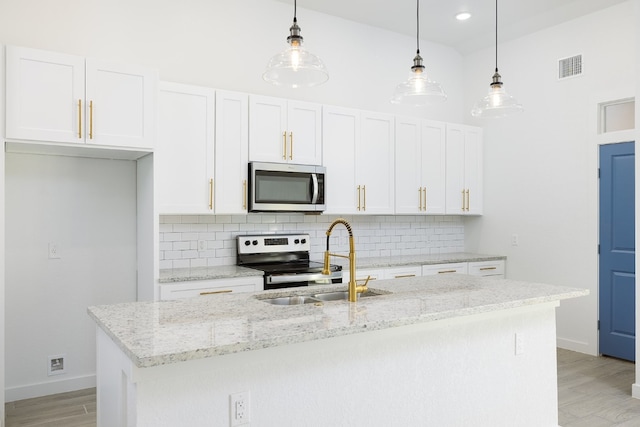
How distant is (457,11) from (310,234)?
263 centimetres

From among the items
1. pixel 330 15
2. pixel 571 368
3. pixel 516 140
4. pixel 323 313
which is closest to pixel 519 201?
pixel 516 140

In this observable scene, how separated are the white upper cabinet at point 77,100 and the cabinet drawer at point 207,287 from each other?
104 centimetres

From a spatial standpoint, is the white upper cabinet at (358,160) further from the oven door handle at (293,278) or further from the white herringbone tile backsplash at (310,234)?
the oven door handle at (293,278)

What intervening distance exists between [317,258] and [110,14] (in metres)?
2.78

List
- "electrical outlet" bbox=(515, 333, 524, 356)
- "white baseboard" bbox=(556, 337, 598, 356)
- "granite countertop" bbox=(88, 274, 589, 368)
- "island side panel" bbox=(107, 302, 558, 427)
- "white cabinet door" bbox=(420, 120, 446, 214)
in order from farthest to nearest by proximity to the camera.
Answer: "white cabinet door" bbox=(420, 120, 446, 214) → "white baseboard" bbox=(556, 337, 598, 356) → "electrical outlet" bbox=(515, 333, 524, 356) → "island side panel" bbox=(107, 302, 558, 427) → "granite countertop" bbox=(88, 274, 589, 368)

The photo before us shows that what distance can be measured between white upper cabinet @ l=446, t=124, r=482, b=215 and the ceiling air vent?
107cm

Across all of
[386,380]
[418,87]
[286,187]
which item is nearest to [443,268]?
[286,187]

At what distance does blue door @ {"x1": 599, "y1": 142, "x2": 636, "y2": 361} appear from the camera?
14.9 feet

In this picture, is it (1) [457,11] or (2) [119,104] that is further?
(1) [457,11]

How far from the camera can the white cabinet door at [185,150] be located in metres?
3.77

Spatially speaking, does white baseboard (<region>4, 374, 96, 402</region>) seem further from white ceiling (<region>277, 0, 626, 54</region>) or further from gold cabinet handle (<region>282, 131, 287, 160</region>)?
white ceiling (<region>277, 0, 626, 54</region>)

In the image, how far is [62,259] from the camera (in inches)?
149

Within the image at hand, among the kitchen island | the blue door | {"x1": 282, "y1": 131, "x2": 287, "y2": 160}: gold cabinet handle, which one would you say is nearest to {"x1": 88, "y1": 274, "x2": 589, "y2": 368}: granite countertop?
the kitchen island

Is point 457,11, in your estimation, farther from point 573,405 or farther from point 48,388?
point 48,388
